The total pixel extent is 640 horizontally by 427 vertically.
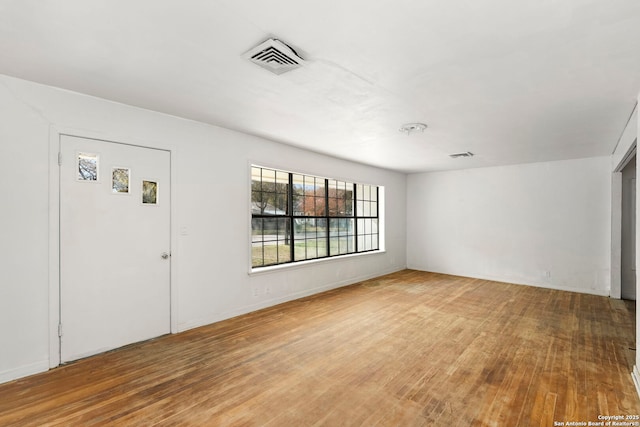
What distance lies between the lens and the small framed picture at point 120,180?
3.04 m

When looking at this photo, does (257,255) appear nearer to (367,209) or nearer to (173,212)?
(173,212)

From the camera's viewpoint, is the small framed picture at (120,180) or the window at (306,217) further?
the window at (306,217)

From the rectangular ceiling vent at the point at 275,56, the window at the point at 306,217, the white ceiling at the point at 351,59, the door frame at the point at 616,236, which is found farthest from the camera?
the door frame at the point at 616,236

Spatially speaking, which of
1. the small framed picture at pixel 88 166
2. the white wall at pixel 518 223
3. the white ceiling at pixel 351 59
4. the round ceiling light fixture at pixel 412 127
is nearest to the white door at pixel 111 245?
the small framed picture at pixel 88 166

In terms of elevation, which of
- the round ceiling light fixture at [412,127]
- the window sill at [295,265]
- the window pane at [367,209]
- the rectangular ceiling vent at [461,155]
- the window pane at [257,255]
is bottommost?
the window sill at [295,265]

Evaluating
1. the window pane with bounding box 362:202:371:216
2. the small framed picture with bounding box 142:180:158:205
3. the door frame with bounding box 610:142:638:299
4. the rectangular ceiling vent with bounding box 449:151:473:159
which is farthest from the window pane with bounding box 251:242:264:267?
the door frame with bounding box 610:142:638:299

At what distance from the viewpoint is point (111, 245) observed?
3.00 meters

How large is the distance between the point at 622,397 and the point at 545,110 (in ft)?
8.68

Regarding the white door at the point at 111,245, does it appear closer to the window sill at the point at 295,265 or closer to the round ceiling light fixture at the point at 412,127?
the window sill at the point at 295,265

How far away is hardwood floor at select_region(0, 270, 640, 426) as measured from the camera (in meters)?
2.07

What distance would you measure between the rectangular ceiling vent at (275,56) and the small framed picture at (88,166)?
2010 millimetres

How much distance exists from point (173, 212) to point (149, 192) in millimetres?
336

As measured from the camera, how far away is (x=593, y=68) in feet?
7.24

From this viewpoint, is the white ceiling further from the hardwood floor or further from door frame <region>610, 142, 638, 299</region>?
the hardwood floor
